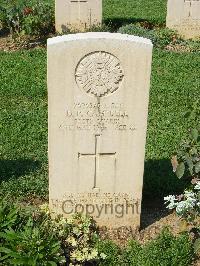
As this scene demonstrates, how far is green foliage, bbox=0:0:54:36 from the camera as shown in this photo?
36.0 ft

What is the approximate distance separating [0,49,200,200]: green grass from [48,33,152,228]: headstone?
706 millimetres

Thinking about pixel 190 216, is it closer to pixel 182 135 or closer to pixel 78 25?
pixel 182 135

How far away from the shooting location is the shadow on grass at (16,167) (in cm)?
617

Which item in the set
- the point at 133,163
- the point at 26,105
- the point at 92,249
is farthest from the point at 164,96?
the point at 92,249

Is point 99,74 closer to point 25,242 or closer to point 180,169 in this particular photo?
point 180,169

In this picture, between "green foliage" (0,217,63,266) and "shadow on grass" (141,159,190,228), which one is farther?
"shadow on grass" (141,159,190,228)

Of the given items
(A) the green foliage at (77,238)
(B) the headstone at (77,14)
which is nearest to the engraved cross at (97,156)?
(A) the green foliage at (77,238)

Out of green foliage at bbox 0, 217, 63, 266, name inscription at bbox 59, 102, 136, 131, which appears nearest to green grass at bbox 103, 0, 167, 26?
name inscription at bbox 59, 102, 136, 131

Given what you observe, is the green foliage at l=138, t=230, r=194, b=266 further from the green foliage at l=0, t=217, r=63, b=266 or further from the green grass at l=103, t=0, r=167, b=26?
Answer: the green grass at l=103, t=0, r=167, b=26

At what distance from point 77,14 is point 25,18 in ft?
3.72

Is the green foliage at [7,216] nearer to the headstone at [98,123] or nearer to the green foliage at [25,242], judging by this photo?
the green foliage at [25,242]

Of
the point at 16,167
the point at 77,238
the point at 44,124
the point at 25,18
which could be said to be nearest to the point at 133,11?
the point at 25,18

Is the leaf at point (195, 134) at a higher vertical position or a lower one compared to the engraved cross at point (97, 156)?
higher

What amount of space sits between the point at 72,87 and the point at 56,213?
1.39 meters
